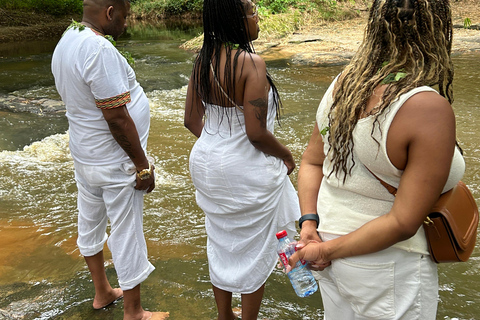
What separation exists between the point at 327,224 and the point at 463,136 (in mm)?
5202

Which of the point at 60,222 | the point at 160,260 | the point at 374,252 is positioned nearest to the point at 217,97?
the point at 374,252

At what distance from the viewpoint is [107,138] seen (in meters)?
2.48

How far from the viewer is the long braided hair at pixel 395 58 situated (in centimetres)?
138

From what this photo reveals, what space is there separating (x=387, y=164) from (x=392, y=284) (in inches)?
16.4

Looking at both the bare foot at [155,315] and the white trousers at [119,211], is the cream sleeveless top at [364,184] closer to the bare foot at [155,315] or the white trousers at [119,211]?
the white trousers at [119,211]

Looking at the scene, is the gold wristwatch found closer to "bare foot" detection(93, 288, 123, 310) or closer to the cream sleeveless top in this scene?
"bare foot" detection(93, 288, 123, 310)

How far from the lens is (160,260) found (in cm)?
347

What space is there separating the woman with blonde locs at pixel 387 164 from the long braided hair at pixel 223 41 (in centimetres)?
65

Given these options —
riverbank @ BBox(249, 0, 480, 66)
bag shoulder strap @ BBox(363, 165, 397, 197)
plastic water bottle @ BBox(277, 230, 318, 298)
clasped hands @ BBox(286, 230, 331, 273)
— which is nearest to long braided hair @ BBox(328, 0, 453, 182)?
bag shoulder strap @ BBox(363, 165, 397, 197)

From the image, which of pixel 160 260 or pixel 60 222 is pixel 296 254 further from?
pixel 60 222

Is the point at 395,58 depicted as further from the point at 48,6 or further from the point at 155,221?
the point at 48,6

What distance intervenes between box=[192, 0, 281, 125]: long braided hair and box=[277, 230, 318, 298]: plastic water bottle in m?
0.75

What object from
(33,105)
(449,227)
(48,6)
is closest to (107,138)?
(449,227)

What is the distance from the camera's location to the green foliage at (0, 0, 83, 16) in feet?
67.5
